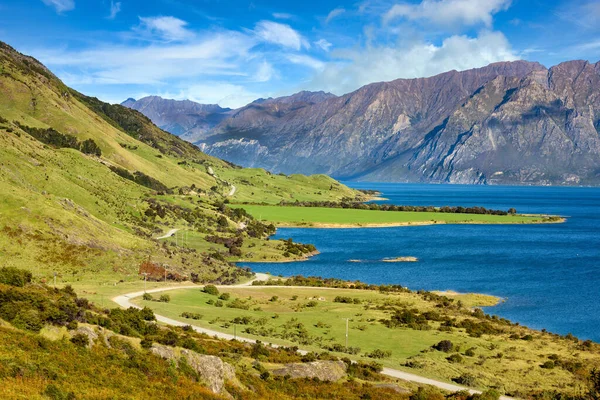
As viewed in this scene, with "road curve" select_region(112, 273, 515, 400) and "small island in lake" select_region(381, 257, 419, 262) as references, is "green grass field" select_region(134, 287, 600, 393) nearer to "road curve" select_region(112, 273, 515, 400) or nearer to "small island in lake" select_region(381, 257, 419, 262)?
"road curve" select_region(112, 273, 515, 400)

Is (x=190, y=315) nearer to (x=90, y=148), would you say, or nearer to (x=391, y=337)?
(x=391, y=337)

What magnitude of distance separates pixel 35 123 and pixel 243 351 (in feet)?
541

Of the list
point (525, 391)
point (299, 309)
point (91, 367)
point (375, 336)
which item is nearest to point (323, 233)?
point (299, 309)

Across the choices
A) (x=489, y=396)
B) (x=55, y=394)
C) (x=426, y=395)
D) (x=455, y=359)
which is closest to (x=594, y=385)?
(x=455, y=359)

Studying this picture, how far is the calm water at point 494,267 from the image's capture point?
3378 inches

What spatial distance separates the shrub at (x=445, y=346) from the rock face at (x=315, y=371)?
16805 millimetres

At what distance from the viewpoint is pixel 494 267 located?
12850 cm

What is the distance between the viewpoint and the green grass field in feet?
161

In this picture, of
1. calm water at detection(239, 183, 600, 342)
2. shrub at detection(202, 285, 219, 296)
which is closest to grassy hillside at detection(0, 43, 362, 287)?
shrub at detection(202, 285, 219, 296)

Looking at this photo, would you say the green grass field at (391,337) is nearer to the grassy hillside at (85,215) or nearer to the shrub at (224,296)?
the shrub at (224,296)

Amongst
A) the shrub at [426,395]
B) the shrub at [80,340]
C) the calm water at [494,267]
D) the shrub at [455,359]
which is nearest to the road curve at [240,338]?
the shrub at [426,395]

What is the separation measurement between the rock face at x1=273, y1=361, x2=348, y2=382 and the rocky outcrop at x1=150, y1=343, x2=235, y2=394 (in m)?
5.73

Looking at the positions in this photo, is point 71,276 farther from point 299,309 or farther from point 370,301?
point 370,301

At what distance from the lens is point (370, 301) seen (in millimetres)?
81688
